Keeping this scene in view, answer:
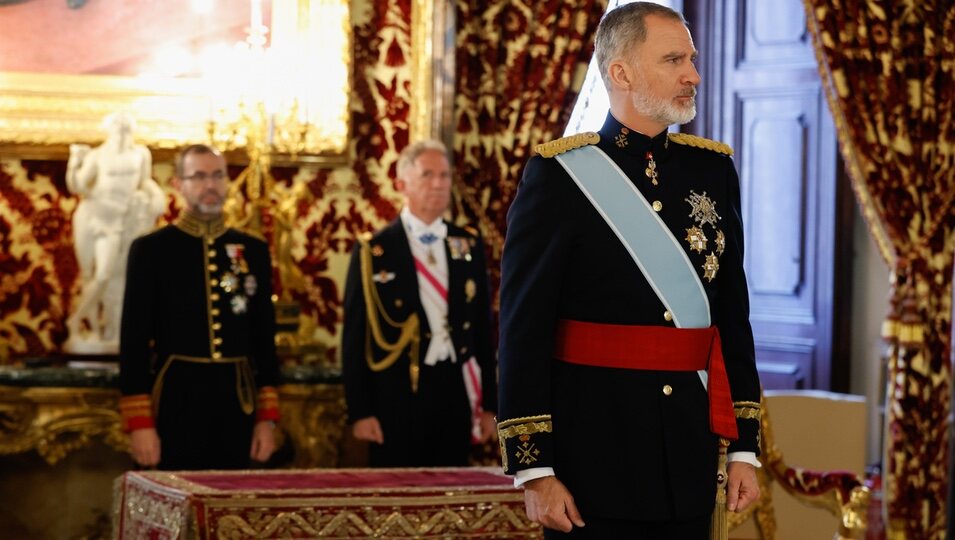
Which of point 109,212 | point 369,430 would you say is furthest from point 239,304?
point 109,212

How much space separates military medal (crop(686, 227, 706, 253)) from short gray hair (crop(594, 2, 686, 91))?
0.27 m

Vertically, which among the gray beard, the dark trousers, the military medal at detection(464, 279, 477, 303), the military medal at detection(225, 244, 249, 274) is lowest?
the dark trousers

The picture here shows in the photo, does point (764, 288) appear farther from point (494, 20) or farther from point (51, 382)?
point (51, 382)

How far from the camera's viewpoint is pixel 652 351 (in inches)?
85.1

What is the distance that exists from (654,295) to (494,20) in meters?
2.72

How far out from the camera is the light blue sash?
2.18 m

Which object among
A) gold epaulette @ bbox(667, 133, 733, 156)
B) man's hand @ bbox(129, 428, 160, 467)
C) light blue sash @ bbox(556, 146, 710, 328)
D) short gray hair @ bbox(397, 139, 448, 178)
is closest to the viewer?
light blue sash @ bbox(556, 146, 710, 328)

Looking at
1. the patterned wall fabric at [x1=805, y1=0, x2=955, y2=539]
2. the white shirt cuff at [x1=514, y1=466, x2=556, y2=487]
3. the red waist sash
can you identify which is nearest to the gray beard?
the red waist sash

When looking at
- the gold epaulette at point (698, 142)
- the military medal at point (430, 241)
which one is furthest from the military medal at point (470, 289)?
the gold epaulette at point (698, 142)

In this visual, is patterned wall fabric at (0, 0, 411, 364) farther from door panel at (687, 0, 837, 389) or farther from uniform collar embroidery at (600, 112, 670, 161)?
uniform collar embroidery at (600, 112, 670, 161)

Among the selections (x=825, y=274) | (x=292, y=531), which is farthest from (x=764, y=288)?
(x=292, y=531)

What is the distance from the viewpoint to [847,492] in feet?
11.5

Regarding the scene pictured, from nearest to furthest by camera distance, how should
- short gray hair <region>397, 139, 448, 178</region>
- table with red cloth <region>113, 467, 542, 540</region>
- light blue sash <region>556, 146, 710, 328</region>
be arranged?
1. light blue sash <region>556, 146, 710, 328</region>
2. table with red cloth <region>113, 467, 542, 540</region>
3. short gray hair <region>397, 139, 448, 178</region>

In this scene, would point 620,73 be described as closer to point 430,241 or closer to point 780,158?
point 430,241
